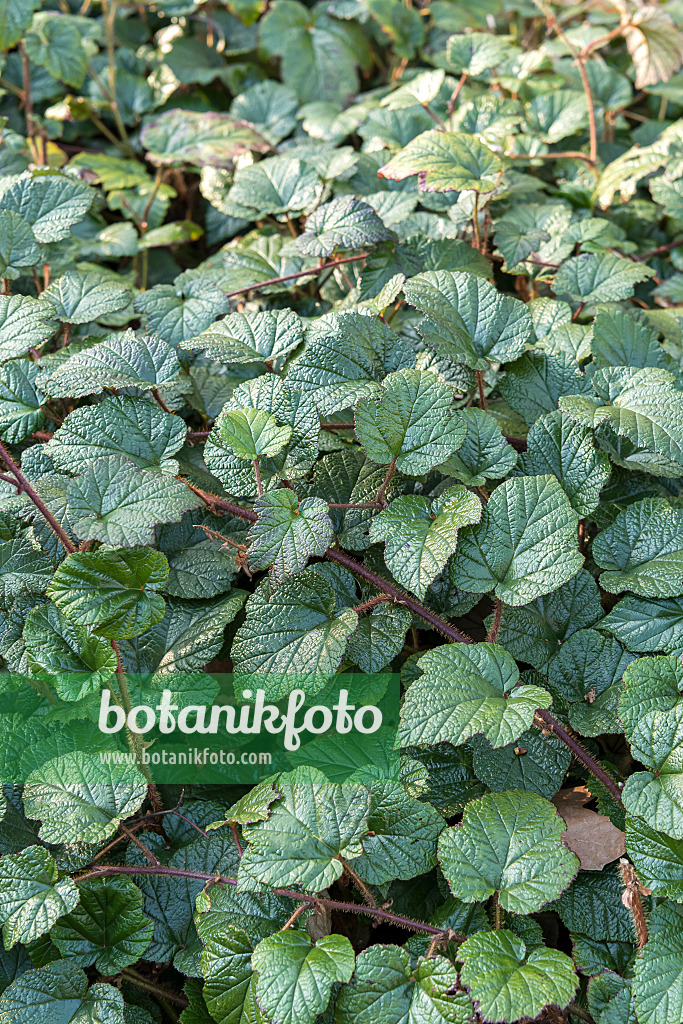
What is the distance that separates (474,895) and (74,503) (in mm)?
889

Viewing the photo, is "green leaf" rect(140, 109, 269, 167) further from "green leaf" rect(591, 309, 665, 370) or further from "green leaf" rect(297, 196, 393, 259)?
"green leaf" rect(591, 309, 665, 370)

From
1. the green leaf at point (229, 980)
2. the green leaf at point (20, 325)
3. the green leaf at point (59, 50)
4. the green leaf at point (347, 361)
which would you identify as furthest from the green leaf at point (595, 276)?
the green leaf at point (59, 50)

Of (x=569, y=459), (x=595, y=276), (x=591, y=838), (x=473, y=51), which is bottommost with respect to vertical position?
(x=591, y=838)

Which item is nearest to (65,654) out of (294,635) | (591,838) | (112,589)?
(112,589)

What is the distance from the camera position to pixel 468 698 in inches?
49.6

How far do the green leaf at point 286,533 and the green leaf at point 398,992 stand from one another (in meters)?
0.59

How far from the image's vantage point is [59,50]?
269 centimetres

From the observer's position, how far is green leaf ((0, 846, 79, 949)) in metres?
1.21

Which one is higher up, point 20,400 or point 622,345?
point 20,400

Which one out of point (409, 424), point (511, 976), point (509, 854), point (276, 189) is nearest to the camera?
point (511, 976)

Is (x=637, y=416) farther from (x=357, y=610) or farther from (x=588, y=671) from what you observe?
(x=357, y=610)

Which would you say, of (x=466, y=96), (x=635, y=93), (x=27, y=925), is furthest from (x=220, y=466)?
(x=635, y=93)

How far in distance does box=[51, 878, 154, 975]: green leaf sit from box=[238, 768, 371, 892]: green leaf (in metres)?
0.20

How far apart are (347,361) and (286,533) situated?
41 centimetres
